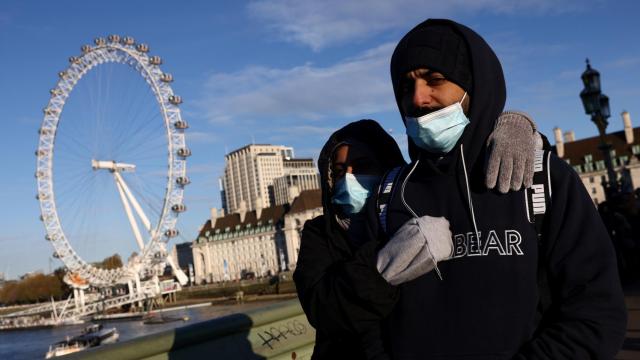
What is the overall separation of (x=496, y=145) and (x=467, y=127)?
11 centimetres

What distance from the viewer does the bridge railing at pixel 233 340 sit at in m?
2.86

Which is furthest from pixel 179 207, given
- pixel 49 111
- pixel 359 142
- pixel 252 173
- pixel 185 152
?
pixel 252 173

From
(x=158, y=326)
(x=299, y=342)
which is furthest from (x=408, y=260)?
(x=158, y=326)

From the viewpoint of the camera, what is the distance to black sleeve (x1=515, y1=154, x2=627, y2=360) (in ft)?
4.24

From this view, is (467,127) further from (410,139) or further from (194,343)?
(194,343)

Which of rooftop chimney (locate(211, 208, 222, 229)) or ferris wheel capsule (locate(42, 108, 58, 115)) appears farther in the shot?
rooftop chimney (locate(211, 208, 222, 229))

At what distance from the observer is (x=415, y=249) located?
1.40m

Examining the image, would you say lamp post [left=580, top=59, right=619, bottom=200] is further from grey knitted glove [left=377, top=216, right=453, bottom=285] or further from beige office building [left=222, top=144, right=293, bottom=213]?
beige office building [left=222, top=144, right=293, bottom=213]

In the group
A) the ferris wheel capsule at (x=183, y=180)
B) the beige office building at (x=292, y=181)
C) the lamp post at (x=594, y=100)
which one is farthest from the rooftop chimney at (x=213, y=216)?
the lamp post at (x=594, y=100)

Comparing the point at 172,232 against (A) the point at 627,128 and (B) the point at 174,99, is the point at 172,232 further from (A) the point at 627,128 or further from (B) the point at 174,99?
(A) the point at 627,128

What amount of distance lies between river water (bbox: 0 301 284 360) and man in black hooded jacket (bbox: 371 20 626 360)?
111ft

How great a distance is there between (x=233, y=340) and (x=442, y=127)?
7.65 feet

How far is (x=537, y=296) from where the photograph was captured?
1.36 m

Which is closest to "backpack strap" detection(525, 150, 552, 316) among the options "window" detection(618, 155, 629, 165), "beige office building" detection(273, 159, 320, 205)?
"window" detection(618, 155, 629, 165)
